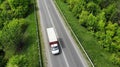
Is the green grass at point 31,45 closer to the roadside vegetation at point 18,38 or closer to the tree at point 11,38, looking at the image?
the roadside vegetation at point 18,38

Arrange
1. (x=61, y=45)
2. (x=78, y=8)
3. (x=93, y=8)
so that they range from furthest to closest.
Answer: (x=78, y=8) → (x=93, y=8) → (x=61, y=45)

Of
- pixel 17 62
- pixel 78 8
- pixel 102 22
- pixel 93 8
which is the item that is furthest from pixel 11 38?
pixel 93 8

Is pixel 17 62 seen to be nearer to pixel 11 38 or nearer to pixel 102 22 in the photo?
pixel 11 38

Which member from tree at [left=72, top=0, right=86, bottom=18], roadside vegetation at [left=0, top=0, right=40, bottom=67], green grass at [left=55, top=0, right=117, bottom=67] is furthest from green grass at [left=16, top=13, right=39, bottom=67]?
tree at [left=72, top=0, right=86, bottom=18]

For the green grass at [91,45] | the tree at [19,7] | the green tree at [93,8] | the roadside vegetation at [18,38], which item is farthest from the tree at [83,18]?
the tree at [19,7]

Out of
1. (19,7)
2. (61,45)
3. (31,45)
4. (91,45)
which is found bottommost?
(31,45)

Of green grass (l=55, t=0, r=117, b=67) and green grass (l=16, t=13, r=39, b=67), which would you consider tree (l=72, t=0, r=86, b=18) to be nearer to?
green grass (l=55, t=0, r=117, b=67)
